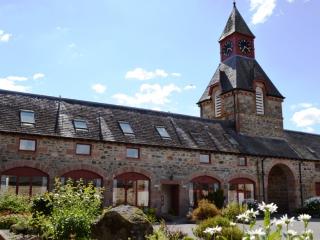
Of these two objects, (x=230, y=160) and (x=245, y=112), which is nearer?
(x=230, y=160)

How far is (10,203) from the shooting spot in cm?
1661

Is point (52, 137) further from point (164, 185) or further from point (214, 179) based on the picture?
point (214, 179)

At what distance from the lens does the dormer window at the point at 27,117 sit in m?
19.4

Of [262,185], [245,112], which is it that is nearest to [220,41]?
[245,112]

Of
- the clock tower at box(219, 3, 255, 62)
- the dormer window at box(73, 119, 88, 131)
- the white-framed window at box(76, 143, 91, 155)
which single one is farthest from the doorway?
the clock tower at box(219, 3, 255, 62)

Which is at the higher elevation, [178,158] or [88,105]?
[88,105]

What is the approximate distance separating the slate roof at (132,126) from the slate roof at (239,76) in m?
3.30

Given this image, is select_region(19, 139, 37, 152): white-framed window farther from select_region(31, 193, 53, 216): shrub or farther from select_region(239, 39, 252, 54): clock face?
select_region(239, 39, 252, 54): clock face

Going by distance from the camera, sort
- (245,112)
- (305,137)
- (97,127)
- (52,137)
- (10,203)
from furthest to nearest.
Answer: (305,137), (245,112), (97,127), (52,137), (10,203)

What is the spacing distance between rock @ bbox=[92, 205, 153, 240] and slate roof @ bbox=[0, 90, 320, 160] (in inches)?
396

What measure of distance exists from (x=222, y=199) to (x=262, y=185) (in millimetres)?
4891

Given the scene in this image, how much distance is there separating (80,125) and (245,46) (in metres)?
18.8

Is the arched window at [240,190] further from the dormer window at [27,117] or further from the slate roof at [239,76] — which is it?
the dormer window at [27,117]

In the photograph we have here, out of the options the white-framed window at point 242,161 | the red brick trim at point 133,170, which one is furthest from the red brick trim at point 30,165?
the white-framed window at point 242,161
